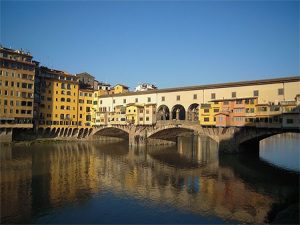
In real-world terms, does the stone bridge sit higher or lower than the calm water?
higher

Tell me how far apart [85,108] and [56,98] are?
10854 mm

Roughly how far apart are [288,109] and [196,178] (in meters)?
22.2

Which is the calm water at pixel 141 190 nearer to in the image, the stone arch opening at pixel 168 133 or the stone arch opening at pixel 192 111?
the stone arch opening at pixel 168 133

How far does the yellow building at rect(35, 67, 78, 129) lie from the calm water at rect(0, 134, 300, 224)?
1340 inches

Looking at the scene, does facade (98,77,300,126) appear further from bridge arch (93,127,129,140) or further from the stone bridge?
bridge arch (93,127,129,140)

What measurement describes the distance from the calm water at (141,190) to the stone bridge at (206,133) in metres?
5.72

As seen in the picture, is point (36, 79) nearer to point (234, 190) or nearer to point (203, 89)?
point (203, 89)

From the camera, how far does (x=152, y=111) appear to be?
232 feet

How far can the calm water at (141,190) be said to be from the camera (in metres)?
22.4

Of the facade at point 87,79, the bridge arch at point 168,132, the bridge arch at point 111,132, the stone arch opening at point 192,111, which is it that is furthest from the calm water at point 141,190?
the facade at point 87,79

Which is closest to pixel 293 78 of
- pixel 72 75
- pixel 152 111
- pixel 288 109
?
pixel 288 109

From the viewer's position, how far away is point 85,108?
297ft

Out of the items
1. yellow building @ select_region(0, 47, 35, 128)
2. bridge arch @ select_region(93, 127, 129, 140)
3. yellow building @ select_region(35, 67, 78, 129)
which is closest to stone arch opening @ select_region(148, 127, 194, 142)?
bridge arch @ select_region(93, 127, 129, 140)

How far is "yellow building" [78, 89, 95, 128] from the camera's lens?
293 feet
